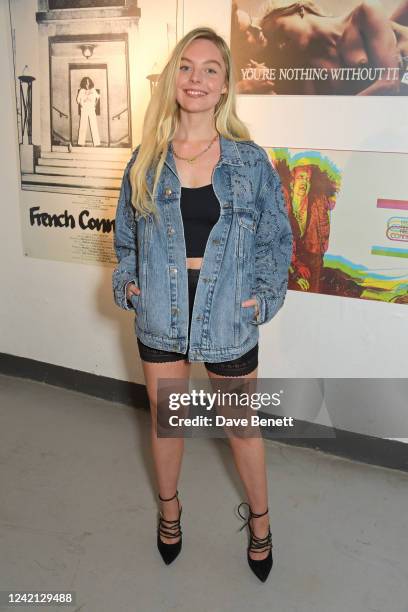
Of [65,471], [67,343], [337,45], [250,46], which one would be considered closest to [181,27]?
[250,46]

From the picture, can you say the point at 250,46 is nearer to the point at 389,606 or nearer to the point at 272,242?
the point at 272,242

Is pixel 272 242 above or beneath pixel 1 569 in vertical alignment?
above

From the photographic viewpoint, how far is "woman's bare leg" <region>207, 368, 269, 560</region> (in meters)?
1.70

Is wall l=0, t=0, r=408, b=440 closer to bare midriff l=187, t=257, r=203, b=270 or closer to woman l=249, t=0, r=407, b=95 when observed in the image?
woman l=249, t=0, r=407, b=95

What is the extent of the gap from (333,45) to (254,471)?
155 cm

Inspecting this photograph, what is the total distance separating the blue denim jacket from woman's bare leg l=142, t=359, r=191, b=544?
84mm

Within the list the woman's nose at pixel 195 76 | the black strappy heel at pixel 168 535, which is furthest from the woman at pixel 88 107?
the black strappy heel at pixel 168 535

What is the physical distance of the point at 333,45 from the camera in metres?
1.94

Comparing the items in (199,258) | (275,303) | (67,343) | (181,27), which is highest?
(181,27)

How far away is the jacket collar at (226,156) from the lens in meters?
1.56

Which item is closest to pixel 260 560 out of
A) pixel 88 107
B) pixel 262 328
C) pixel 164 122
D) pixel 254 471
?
pixel 254 471

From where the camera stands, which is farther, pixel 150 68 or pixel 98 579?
pixel 150 68

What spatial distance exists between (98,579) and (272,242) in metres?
1.25

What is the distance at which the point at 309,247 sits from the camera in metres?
2.21
